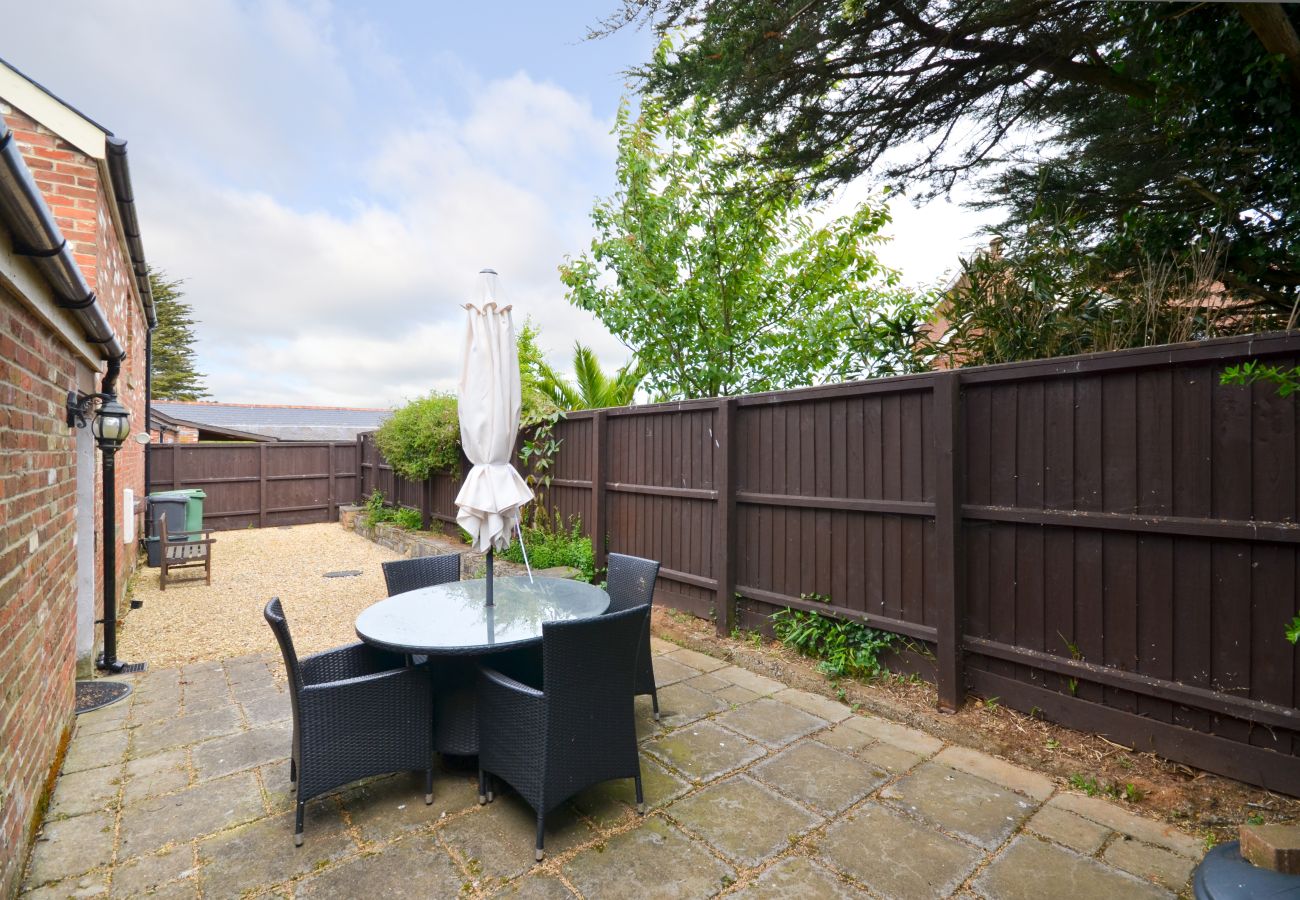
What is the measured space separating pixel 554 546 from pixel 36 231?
471cm

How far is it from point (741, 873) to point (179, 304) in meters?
41.8

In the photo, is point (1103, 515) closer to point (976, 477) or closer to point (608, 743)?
point (976, 477)

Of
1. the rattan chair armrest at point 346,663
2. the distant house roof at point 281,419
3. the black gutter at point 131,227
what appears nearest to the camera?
the rattan chair armrest at point 346,663

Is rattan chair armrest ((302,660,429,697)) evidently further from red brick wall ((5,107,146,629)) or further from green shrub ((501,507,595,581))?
red brick wall ((5,107,146,629))

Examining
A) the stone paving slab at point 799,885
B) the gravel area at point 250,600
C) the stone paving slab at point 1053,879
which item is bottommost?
the gravel area at point 250,600

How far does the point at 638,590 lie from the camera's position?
3465 mm

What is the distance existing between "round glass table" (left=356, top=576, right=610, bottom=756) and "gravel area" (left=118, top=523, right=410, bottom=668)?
2.09 m

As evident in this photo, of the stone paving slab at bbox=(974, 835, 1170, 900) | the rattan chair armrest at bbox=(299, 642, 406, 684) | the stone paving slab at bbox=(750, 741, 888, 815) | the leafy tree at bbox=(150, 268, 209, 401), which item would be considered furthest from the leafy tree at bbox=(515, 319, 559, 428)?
the leafy tree at bbox=(150, 268, 209, 401)

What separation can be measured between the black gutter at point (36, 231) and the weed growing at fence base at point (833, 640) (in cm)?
407

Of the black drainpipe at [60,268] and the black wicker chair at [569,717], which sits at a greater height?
the black drainpipe at [60,268]

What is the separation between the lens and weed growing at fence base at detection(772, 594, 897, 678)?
3.68m

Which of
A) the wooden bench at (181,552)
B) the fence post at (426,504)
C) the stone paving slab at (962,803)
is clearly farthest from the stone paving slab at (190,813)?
the fence post at (426,504)

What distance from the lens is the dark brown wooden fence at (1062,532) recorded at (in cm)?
240

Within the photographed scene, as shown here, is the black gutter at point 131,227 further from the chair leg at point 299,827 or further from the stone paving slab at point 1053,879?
the stone paving slab at point 1053,879
